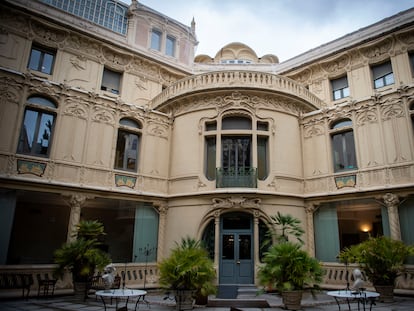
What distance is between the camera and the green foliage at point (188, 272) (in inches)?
337

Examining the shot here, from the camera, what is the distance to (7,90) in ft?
40.2

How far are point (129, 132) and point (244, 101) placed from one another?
18.6 ft

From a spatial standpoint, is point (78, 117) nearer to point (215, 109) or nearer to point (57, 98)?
point (57, 98)

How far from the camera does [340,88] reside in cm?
1681

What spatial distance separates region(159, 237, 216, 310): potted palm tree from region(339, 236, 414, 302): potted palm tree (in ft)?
17.1

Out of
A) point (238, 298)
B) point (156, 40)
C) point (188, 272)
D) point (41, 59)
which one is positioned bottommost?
point (238, 298)

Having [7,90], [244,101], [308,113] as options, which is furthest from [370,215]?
[7,90]

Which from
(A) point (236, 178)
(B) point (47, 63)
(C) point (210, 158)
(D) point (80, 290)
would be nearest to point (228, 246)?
(A) point (236, 178)

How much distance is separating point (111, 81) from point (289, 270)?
12.9m

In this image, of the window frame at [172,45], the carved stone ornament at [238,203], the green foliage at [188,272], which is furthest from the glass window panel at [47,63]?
the green foliage at [188,272]

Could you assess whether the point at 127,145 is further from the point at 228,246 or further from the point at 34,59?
the point at 228,246

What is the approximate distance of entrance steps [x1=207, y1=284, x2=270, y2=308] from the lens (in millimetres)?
9734

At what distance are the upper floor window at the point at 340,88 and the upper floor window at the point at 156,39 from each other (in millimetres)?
10418

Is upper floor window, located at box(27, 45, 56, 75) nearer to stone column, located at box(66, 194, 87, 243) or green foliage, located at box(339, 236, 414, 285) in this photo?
stone column, located at box(66, 194, 87, 243)
